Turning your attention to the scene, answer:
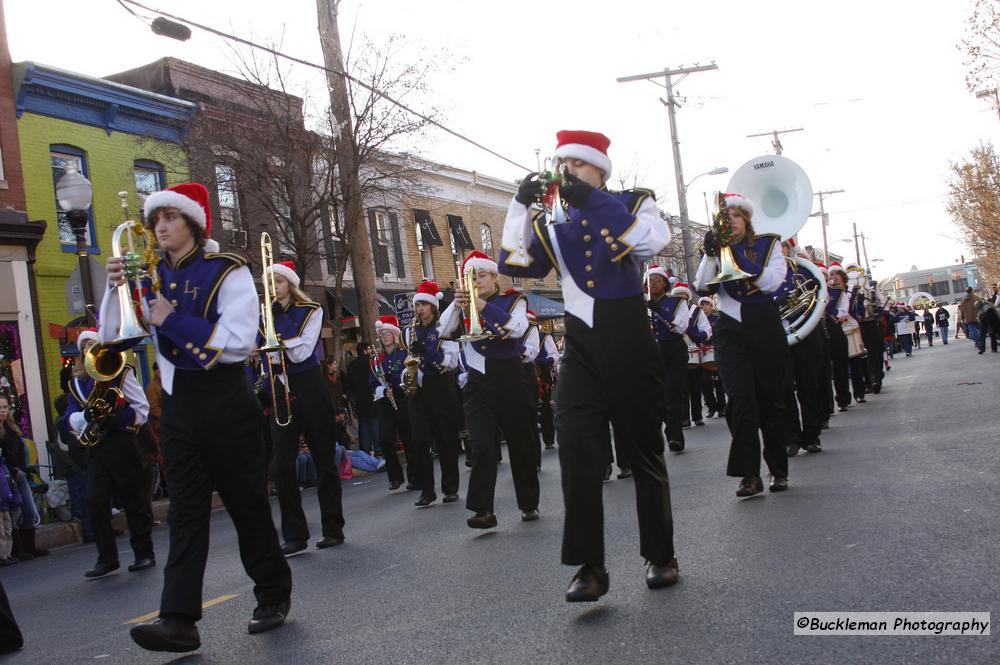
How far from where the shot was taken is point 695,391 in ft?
51.5

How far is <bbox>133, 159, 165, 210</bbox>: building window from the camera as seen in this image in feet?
74.8

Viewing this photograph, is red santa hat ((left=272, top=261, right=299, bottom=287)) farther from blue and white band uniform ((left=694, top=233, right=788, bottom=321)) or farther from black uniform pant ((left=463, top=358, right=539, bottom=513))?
blue and white band uniform ((left=694, top=233, right=788, bottom=321))

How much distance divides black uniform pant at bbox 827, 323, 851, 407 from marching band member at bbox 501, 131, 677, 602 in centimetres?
960

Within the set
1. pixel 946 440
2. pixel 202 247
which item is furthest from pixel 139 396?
pixel 946 440

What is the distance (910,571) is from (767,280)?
3.31 m

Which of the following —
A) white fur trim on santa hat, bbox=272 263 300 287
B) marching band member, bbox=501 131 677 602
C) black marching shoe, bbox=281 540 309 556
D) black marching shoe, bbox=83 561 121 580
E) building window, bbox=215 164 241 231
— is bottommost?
black marching shoe, bbox=83 561 121 580

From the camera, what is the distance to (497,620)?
15.2ft

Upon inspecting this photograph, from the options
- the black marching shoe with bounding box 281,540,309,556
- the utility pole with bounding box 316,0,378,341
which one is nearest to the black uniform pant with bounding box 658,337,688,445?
the black marching shoe with bounding box 281,540,309,556

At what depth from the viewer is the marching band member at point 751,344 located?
7.30m

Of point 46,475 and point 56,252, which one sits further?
point 56,252

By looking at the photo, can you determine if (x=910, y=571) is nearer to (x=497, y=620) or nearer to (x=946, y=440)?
(x=497, y=620)

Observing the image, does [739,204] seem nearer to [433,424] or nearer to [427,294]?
[427,294]

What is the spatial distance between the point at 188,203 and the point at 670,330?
27.6ft

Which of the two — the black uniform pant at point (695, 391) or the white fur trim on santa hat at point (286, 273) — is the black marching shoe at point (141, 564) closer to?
the white fur trim on santa hat at point (286, 273)
